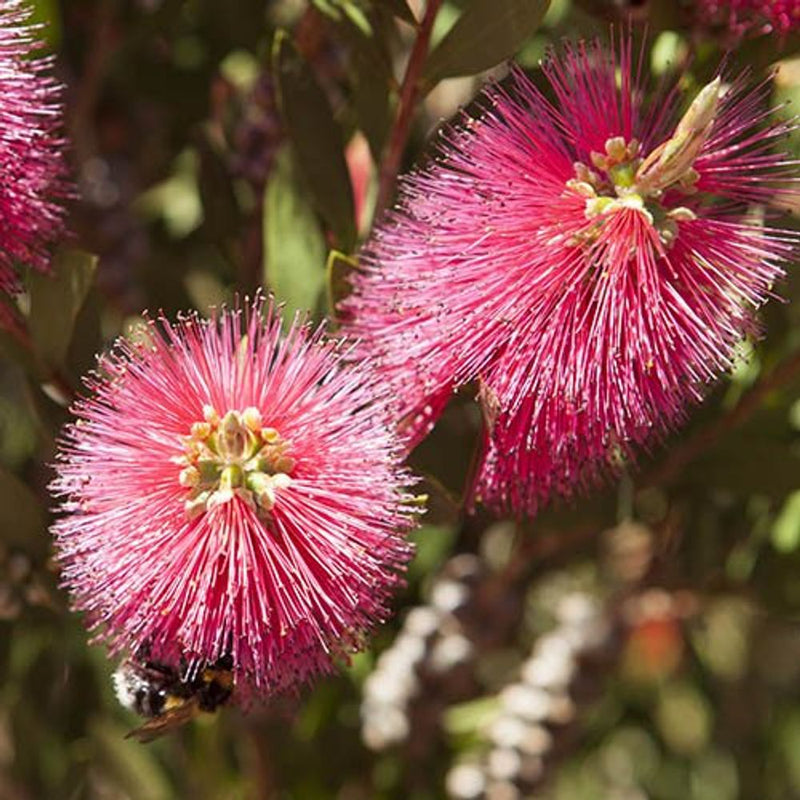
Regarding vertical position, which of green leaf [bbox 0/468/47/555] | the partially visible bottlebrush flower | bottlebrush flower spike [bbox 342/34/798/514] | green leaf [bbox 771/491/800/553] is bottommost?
green leaf [bbox 771/491/800/553]

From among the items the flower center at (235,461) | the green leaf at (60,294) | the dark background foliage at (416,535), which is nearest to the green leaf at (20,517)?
the dark background foliage at (416,535)

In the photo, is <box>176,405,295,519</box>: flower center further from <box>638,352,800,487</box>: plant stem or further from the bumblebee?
<box>638,352,800,487</box>: plant stem

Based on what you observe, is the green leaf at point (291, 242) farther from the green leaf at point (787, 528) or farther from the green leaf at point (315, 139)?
the green leaf at point (787, 528)

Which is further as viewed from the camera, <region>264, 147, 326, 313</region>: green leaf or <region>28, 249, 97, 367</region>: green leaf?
<region>264, 147, 326, 313</region>: green leaf

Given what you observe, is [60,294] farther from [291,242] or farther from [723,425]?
[723,425]

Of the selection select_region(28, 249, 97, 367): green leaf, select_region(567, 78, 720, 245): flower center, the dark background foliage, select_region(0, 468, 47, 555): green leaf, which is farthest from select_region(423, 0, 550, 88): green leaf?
select_region(0, 468, 47, 555): green leaf

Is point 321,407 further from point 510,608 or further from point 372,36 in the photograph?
point 510,608

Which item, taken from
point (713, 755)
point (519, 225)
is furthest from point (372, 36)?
point (713, 755)
